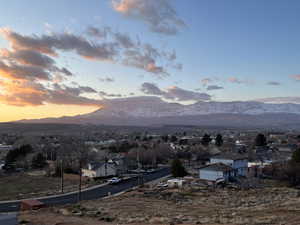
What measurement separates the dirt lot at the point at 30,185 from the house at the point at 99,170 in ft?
11.8

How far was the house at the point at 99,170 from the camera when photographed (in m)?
62.2

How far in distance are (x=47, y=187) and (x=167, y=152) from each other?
43.5 meters

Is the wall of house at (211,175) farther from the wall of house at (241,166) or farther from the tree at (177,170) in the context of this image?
the wall of house at (241,166)

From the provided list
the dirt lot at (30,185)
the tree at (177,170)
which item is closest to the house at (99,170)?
the dirt lot at (30,185)

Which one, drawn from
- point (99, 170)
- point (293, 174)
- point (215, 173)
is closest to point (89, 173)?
point (99, 170)

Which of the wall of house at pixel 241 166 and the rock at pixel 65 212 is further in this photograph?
the wall of house at pixel 241 166

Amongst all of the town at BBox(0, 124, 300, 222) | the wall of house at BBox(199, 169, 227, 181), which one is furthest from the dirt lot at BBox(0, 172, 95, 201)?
the wall of house at BBox(199, 169, 227, 181)

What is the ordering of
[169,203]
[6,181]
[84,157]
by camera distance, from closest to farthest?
[169,203], [6,181], [84,157]

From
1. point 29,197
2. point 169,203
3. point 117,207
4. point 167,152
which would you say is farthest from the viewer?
point 167,152

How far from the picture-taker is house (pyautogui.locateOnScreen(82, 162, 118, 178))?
62.2 m

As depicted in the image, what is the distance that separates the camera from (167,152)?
87875 millimetres

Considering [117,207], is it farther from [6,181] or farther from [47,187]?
[6,181]

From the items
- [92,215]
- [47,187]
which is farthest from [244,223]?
[47,187]

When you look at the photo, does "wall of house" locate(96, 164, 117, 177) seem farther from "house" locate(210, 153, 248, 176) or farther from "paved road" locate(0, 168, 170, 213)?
"house" locate(210, 153, 248, 176)
